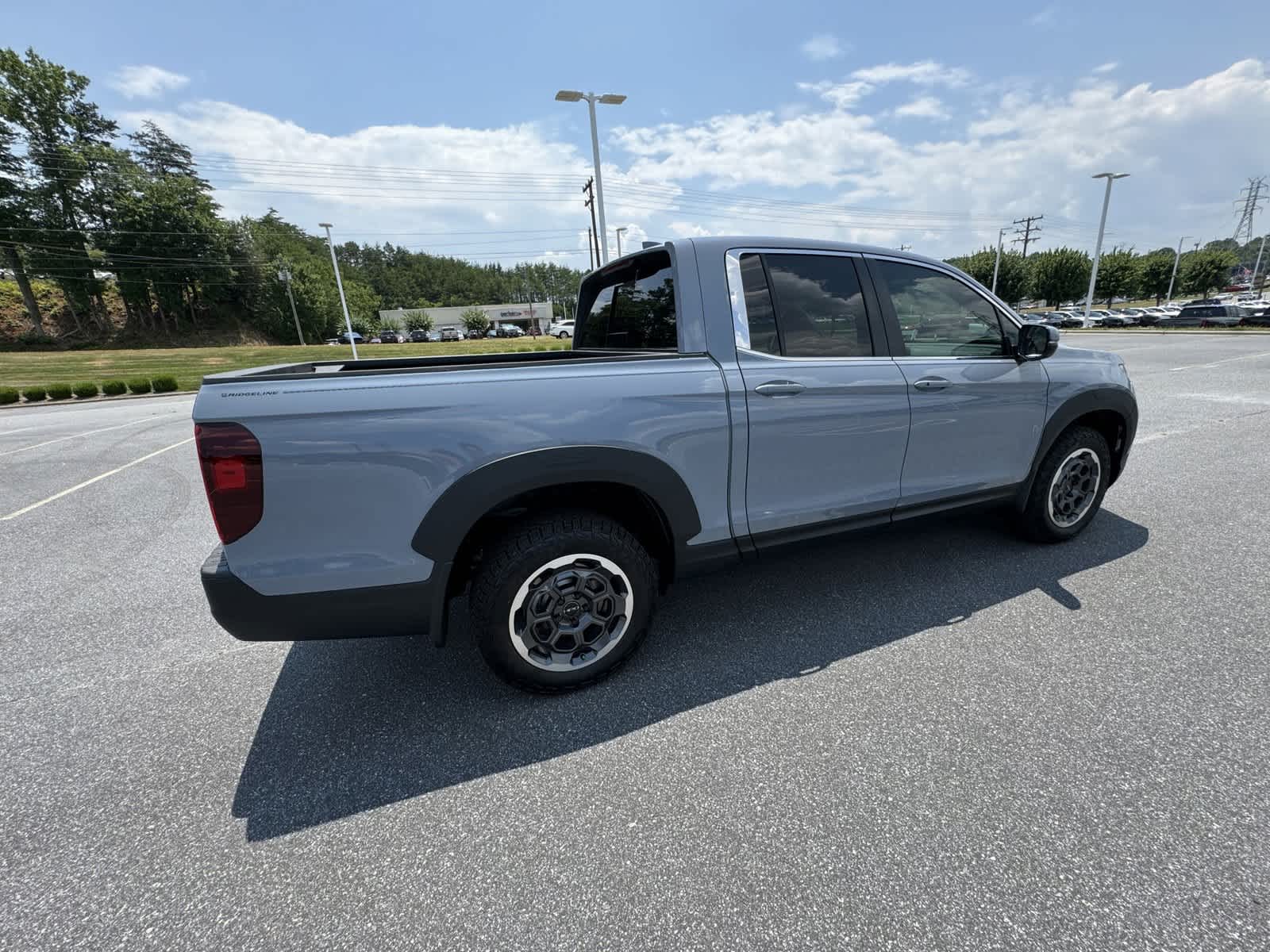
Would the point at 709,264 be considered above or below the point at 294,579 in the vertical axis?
above

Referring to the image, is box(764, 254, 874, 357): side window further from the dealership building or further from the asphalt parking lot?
the dealership building

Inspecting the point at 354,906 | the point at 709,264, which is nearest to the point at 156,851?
the point at 354,906

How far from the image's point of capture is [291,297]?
171 ft

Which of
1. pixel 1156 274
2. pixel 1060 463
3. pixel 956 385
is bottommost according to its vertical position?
pixel 1060 463

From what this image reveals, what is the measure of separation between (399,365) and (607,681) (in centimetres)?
169

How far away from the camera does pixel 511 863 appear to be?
5.32 ft

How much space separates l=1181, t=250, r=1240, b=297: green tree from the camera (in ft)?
196

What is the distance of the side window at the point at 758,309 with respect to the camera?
8.13 ft

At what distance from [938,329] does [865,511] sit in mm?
1139

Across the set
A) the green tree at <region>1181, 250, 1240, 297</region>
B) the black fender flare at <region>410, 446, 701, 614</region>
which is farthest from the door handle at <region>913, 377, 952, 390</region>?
the green tree at <region>1181, 250, 1240, 297</region>

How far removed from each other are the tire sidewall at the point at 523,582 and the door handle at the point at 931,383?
1649 millimetres

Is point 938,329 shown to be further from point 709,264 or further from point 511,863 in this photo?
point 511,863

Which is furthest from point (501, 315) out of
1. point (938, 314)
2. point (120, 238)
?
point (938, 314)

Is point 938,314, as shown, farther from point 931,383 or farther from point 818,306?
point 818,306
